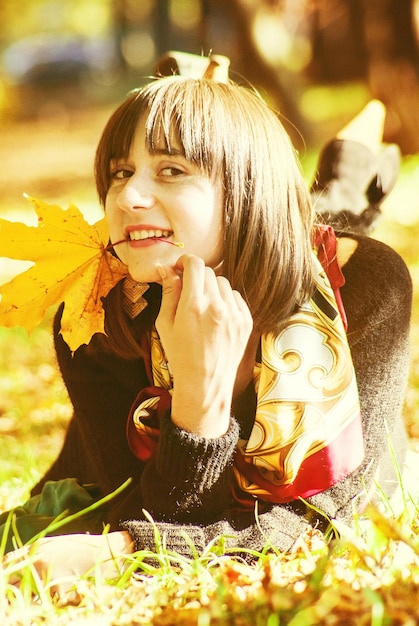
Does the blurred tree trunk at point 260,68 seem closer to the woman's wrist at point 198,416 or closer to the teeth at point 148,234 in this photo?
the teeth at point 148,234

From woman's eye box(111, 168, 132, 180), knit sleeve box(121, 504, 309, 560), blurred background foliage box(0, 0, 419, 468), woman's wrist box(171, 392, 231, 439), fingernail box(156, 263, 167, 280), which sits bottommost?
blurred background foliage box(0, 0, 419, 468)

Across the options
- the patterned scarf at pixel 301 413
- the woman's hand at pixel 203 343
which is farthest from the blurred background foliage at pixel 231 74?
the patterned scarf at pixel 301 413

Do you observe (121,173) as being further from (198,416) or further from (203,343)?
(198,416)

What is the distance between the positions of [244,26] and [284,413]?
646cm

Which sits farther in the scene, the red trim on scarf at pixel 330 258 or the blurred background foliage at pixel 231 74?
the blurred background foliage at pixel 231 74

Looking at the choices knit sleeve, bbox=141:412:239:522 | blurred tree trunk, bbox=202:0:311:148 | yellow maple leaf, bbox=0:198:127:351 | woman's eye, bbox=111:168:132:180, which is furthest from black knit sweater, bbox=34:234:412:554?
blurred tree trunk, bbox=202:0:311:148

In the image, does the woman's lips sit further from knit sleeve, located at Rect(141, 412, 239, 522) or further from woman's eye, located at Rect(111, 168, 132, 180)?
knit sleeve, located at Rect(141, 412, 239, 522)

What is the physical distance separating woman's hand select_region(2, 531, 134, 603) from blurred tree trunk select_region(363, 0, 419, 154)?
18.9 ft

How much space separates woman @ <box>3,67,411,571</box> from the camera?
1573mm

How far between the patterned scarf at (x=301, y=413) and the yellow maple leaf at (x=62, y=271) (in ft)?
0.83

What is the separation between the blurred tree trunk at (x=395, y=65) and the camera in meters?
6.69

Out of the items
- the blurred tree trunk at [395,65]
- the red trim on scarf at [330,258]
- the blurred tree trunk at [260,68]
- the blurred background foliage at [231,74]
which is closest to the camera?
the red trim on scarf at [330,258]

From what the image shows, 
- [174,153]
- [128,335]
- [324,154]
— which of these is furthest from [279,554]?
[324,154]

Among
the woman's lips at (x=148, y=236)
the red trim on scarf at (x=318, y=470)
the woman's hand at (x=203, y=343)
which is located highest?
the woman's lips at (x=148, y=236)
